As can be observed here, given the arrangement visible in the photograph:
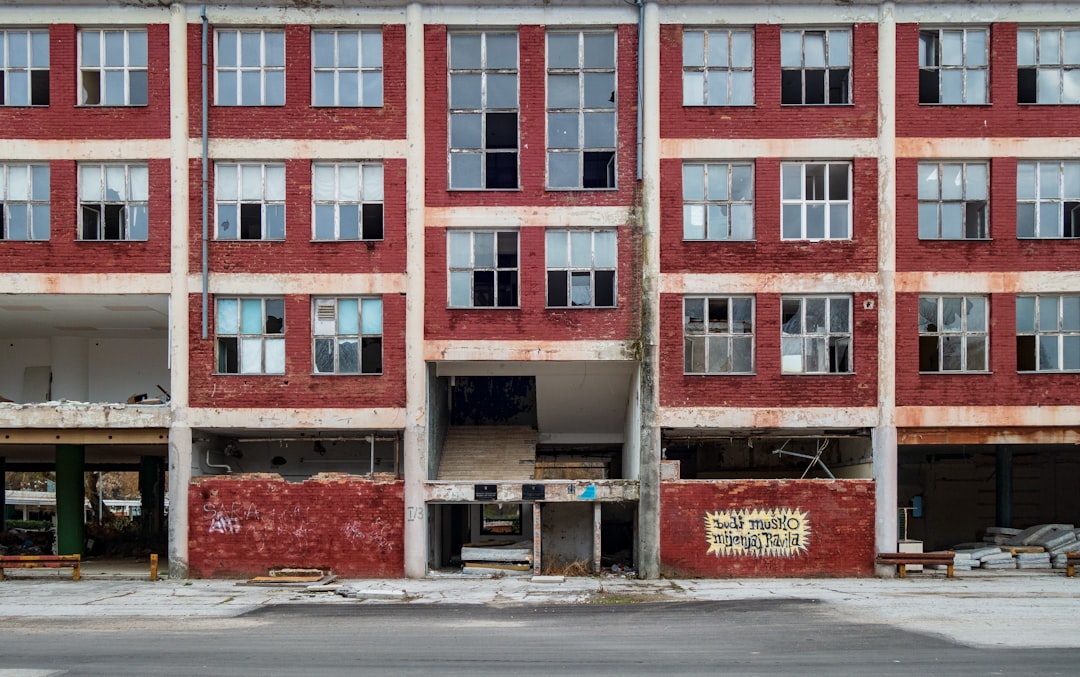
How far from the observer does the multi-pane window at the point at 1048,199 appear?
22.2 m

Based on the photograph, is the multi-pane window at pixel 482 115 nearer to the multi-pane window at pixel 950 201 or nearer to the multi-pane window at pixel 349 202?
the multi-pane window at pixel 349 202

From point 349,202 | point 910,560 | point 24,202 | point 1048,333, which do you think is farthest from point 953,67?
point 24,202

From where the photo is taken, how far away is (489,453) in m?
24.9

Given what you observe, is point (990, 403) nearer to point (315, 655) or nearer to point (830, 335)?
point (830, 335)

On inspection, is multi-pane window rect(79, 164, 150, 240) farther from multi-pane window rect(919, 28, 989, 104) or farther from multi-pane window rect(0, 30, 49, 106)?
multi-pane window rect(919, 28, 989, 104)

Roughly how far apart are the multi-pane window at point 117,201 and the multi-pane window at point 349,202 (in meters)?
4.04

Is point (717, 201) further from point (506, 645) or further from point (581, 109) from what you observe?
point (506, 645)

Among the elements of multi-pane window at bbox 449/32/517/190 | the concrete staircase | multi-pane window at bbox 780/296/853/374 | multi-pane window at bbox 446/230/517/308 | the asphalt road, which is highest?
multi-pane window at bbox 449/32/517/190

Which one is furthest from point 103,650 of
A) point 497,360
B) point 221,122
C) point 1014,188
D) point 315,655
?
point 1014,188

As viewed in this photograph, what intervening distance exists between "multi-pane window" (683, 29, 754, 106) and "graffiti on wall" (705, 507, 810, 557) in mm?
9693

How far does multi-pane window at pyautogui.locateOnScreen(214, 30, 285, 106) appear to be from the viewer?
22.5m

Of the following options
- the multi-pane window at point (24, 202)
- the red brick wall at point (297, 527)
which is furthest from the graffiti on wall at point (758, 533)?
the multi-pane window at point (24, 202)

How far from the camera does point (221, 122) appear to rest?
73.2 feet

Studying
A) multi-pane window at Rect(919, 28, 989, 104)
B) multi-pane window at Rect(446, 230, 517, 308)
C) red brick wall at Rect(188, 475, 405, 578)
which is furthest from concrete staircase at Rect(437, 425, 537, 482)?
multi-pane window at Rect(919, 28, 989, 104)
